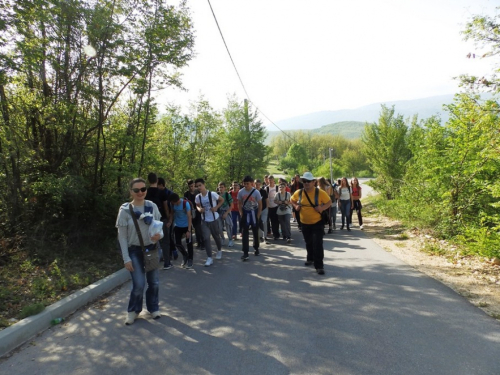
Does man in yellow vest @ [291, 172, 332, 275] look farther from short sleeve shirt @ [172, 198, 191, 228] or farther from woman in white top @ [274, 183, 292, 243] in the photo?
woman in white top @ [274, 183, 292, 243]

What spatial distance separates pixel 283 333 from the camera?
13.0 feet

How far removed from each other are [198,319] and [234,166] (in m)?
19.3

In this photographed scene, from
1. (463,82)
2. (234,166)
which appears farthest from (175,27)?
(234,166)

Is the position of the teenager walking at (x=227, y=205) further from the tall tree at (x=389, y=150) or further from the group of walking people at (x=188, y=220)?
the tall tree at (x=389, y=150)

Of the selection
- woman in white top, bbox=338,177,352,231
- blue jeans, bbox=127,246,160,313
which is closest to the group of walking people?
blue jeans, bbox=127,246,160,313

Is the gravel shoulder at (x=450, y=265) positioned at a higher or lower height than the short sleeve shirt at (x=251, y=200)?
lower

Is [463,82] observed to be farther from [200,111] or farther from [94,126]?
[200,111]

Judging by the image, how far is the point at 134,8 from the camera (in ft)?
28.2

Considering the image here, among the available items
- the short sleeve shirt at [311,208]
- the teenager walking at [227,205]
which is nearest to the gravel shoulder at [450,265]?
the short sleeve shirt at [311,208]

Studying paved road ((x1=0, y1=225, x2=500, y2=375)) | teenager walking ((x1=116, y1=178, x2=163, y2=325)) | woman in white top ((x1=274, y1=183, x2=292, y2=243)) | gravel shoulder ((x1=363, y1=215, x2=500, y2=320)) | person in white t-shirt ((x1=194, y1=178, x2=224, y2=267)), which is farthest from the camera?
woman in white top ((x1=274, y1=183, x2=292, y2=243))

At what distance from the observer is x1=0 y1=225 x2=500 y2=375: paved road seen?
10.9 feet

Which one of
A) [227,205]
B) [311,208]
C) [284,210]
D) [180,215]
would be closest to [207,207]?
[180,215]

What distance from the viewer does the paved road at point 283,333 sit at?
10.9 feet

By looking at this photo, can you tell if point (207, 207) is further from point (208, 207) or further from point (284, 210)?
point (284, 210)
